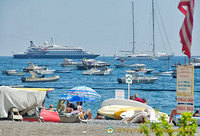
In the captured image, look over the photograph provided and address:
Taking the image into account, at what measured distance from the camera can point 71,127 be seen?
11.5m

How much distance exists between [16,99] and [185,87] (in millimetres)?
5676

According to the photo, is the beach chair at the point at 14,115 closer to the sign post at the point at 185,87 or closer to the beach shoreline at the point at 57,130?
the beach shoreline at the point at 57,130

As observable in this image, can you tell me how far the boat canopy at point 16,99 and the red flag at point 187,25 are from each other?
534 cm

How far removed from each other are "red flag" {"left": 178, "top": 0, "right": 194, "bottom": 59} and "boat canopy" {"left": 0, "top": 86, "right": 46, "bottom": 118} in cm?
534

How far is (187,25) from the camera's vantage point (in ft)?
31.0

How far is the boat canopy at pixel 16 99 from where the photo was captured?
1274cm

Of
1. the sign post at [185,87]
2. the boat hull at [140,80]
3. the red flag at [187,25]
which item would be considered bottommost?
the boat hull at [140,80]

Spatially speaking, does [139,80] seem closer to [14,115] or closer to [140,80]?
[140,80]

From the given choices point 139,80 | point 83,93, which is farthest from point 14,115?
point 139,80

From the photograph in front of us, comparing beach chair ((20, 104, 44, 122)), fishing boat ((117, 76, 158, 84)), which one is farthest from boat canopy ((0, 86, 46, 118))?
fishing boat ((117, 76, 158, 84))

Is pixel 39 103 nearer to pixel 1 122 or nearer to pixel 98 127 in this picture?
pixel 1 122

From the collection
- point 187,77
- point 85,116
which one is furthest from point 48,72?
point 187,77

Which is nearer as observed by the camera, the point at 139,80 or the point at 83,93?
the point at 83,93

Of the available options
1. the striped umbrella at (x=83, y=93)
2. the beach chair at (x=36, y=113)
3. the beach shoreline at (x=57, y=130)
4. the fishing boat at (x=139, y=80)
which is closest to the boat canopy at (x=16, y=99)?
the beach chair at (x=36, y=113)
